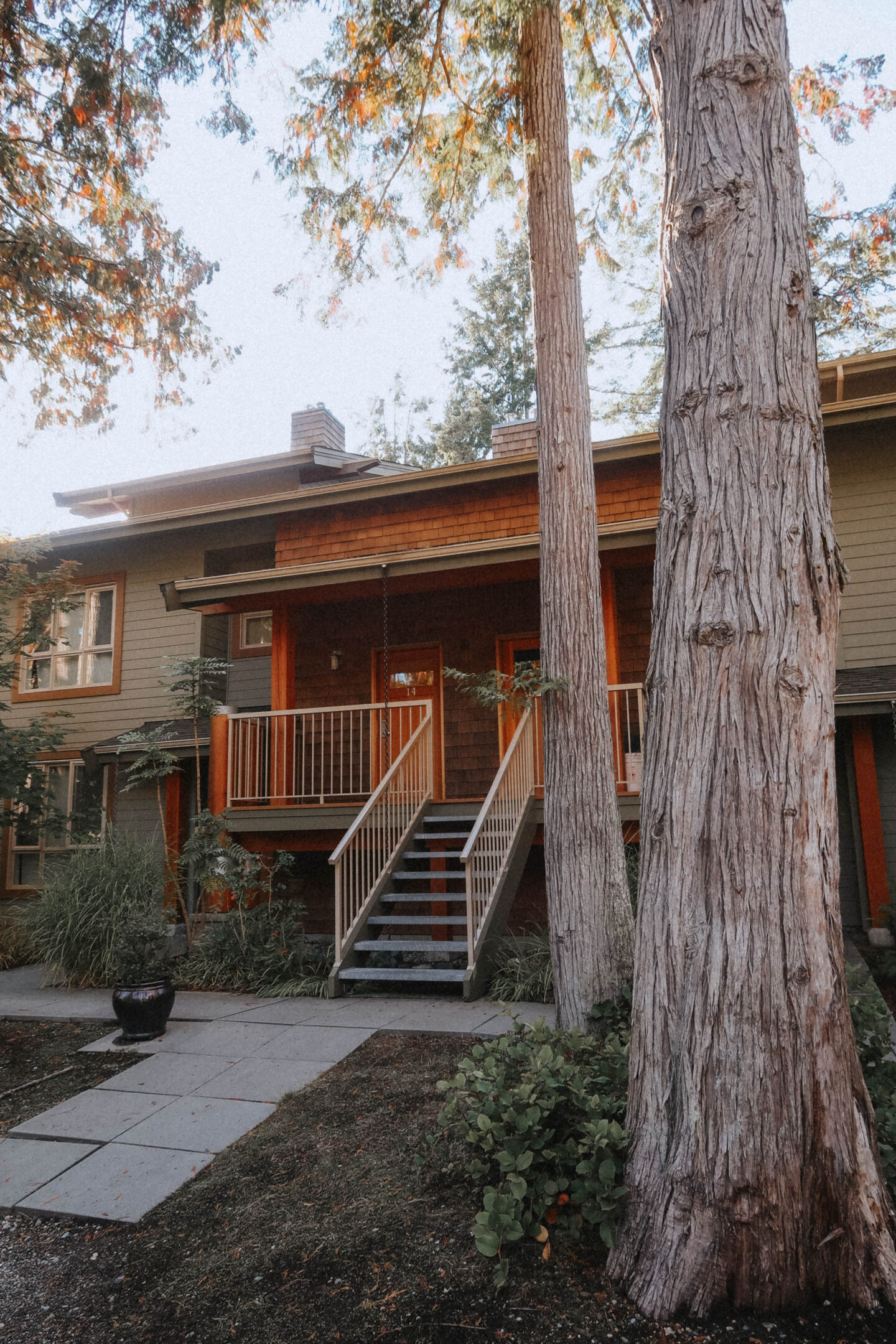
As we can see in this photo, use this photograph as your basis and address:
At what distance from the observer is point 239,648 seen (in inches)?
474

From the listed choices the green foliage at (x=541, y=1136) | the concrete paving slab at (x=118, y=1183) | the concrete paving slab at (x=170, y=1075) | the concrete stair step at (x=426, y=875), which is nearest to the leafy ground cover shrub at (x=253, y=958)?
the concrete stair step at (x=426, y=875)

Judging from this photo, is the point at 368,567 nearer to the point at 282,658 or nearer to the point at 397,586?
the point at 397,586

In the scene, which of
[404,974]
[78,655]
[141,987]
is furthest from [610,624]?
[78,655]

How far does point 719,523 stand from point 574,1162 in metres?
2.14

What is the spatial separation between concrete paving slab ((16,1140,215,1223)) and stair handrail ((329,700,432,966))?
110 inches

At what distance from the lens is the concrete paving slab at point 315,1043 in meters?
5.25

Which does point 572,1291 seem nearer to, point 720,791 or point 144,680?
point 720,791

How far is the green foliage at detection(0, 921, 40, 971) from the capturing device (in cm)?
955

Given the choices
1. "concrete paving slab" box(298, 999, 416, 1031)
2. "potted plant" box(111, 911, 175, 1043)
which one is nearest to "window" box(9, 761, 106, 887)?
"potted plant" box(111, 911, 175, 1043)

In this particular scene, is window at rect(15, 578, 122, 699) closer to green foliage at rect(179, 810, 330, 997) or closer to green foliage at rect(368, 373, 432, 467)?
green foliage at rect(179, 810, 330, 997)

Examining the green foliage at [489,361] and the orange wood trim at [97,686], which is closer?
the orange wood trim at [97,686]

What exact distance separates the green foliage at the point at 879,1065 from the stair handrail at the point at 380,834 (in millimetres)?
4292

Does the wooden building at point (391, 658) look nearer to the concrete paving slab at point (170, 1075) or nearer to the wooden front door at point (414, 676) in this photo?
the wooden front door at point (414, 676)

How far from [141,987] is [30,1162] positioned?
72.2 inches
